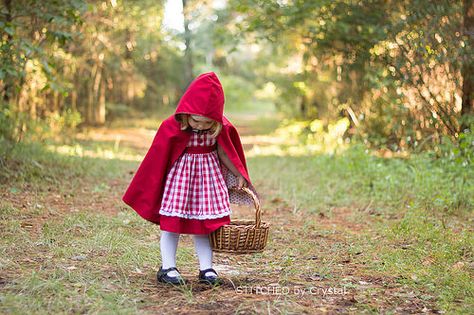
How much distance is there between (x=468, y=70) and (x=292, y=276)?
6.07 meters

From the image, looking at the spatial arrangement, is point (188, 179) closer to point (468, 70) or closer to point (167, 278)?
point (167, 278)

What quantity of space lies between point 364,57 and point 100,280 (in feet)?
29.5

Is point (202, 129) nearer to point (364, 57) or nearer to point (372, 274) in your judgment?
point (372, 274)

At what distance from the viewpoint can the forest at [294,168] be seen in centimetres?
417

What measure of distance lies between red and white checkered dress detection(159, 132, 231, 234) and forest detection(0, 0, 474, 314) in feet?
1.49

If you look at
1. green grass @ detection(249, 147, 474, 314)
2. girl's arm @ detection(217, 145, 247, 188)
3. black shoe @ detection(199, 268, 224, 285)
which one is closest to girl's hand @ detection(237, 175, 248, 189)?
girl's arm @ detection(217, 145, 247, 188)

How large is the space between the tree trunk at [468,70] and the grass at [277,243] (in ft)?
3.42

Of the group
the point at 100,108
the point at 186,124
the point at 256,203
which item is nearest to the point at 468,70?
the point at 256,203

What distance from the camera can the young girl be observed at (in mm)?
4273

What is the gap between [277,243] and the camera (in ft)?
19.4

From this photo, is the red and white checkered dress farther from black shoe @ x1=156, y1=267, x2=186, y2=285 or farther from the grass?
the grass

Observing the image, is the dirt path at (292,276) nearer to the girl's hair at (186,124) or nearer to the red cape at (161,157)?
the red cape at (161,157)

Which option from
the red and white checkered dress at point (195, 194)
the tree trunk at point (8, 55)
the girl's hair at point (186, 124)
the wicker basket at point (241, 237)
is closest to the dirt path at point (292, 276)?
the wicker basket at point (241, 237)

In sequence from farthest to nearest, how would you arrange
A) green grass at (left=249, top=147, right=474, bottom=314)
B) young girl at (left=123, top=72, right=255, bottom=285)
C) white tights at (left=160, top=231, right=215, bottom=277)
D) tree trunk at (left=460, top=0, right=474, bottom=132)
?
tree trunk at (left=460, top=0, right=474, bottom=132) < green grass at (left=249, top=147, right=474, bottom=314) < white tights at (left=160, top=231, right=215, bottom=277) < young girl at (left=123, top=72, right=255, bottom=285)
